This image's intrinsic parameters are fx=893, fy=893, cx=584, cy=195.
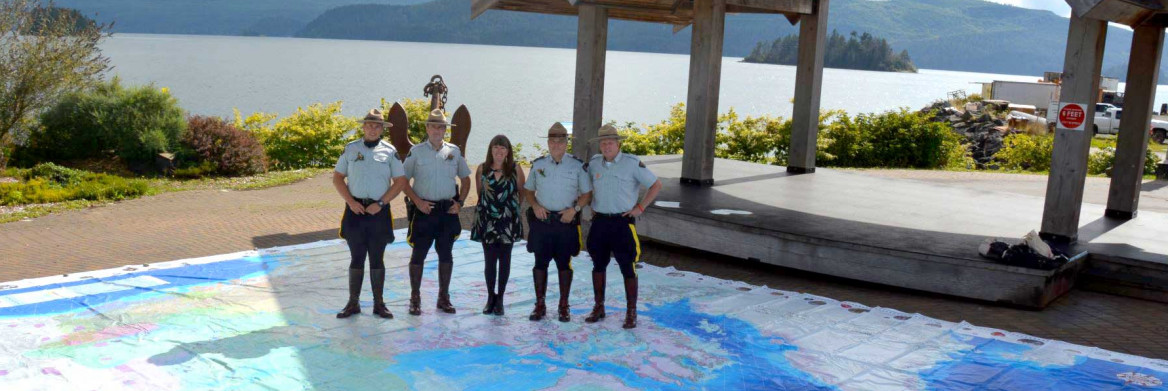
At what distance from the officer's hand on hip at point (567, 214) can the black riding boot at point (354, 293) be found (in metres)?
1.52

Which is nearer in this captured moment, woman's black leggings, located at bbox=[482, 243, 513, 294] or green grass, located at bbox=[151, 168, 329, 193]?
woman's black leggings, located at bbox=[482, 243, 513, 294]

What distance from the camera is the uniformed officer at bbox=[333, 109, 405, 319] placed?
6.23 m

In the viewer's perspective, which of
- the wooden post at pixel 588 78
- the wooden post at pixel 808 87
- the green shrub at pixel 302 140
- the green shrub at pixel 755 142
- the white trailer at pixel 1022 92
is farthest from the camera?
the white trailer at pixel 1022 92

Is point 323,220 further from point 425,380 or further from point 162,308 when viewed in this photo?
point 425,380

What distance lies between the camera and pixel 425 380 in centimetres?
529

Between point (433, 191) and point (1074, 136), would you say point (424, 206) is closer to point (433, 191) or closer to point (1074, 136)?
point (433, 191)

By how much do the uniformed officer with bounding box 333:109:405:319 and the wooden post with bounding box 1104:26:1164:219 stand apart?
7.84 meters

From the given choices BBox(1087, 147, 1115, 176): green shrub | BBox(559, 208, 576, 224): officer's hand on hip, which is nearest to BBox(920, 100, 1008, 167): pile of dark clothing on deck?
BBox(1087, 147, 1115, 176): green shrub

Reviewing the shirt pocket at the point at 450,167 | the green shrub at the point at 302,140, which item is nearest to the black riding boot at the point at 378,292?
the shirt pocket at the point at 450,167

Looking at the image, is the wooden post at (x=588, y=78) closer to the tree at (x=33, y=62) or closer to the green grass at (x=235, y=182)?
the green grass at (x=235, y=182)

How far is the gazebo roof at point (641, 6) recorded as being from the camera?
11.9m

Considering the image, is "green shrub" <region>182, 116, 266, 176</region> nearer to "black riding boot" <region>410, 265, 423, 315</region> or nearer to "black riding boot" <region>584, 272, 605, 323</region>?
"black riding boot" <region>410, 265, 423, 315</region>

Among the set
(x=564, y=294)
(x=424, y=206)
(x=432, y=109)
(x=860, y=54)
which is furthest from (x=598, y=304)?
(x=860, y=54)

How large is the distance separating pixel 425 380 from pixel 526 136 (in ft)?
80.3
